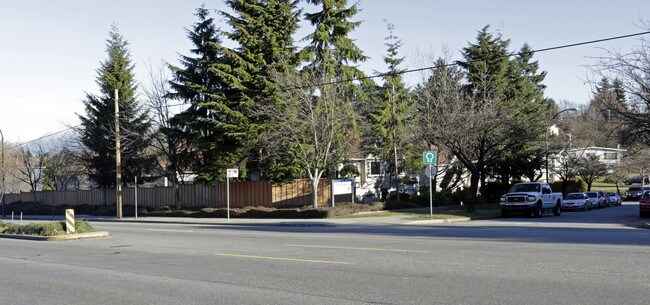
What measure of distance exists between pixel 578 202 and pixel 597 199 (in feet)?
17.6

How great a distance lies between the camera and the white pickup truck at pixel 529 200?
105 ft

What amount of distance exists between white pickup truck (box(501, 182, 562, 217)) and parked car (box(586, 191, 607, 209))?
15.4m

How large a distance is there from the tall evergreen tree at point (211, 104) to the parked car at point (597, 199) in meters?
29.5

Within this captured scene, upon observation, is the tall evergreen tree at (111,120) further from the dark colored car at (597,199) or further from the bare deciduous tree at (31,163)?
the dark colored car at (597,199)

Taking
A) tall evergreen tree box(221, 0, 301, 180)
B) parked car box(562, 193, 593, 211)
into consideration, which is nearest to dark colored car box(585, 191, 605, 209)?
parked car box(562, 193, 593, 211)

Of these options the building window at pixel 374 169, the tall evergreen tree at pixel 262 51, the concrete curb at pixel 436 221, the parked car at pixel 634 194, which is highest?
the tall evergreen tree at pixel 262 51

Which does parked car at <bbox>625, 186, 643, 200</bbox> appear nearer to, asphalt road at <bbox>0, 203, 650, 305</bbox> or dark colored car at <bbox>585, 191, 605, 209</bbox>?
dark colored car at <bbox>585, 191, 605, 209</bbox>

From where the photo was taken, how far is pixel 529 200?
32094mm

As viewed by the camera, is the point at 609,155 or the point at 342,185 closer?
the point at 342,185

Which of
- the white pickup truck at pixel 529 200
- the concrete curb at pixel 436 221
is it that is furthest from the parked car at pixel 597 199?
the concrete curb at pixel 436 221

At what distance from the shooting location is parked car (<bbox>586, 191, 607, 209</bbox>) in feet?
156

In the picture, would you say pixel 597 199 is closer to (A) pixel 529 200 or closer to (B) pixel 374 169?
(B) pixel 374 169

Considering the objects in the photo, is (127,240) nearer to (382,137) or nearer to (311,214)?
(311,214)

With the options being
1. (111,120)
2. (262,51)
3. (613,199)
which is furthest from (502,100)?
(111,120)
